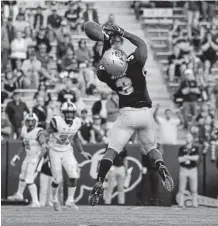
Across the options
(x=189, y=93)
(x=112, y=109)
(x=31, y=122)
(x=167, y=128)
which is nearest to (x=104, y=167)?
(x=31, y=122)

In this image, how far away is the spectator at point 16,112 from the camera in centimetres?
1711

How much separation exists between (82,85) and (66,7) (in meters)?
3.23

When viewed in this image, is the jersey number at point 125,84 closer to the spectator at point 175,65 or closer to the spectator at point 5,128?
the spectator at point 5,128

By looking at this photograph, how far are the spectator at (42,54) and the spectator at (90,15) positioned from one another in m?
1.66

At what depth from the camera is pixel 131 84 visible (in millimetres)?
10016

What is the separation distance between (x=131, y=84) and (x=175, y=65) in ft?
32.8

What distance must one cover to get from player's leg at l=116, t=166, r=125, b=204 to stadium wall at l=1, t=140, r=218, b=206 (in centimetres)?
13

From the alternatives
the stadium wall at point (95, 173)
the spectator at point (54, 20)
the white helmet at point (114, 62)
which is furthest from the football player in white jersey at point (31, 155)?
the white helmet at point (114, 62)

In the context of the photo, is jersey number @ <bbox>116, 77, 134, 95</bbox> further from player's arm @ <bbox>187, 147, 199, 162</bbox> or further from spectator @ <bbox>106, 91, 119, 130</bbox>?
spectator @ <bbox>106, 91, 119, 130</bbox>

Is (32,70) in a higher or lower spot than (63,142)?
higher

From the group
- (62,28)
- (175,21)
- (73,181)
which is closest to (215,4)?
(175,21)

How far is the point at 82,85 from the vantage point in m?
18.5

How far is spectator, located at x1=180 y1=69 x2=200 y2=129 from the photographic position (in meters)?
18.6

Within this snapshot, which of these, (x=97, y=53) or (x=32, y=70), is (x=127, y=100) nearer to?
(x=32, y=70)
